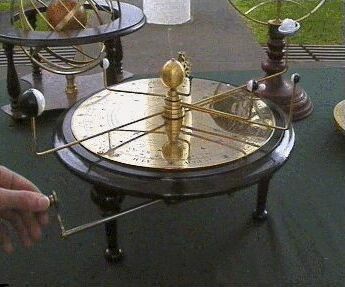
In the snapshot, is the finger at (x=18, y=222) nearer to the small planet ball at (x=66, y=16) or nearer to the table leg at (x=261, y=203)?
the table leg at (x=261, y=203)

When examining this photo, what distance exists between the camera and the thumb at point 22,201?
104cm

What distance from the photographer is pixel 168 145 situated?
126 cm

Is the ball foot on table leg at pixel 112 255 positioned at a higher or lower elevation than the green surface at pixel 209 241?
higher

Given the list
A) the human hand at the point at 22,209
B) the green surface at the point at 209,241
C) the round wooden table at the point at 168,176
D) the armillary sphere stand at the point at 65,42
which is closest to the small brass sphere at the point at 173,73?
the round wooden table at the point at 168,176

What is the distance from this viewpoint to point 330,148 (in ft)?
6.48

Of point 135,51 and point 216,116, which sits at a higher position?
point 216,116

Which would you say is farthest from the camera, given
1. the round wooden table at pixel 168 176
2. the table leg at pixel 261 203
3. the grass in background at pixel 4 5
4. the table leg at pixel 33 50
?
the grass in background at pixel 4 5

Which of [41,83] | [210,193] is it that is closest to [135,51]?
[41,83]

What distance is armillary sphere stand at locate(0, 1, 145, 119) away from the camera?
184 centimetres

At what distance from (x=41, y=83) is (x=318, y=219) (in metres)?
1.29

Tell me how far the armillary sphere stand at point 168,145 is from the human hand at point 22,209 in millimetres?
68

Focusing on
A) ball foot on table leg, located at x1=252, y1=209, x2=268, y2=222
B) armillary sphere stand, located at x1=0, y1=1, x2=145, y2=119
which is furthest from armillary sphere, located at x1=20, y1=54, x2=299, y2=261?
armillary sphere stand, located at x1=0, y1=1, x2=145, y2=119

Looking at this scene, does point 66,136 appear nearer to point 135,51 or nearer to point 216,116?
point 216,116

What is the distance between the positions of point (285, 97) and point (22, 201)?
4.42ft
